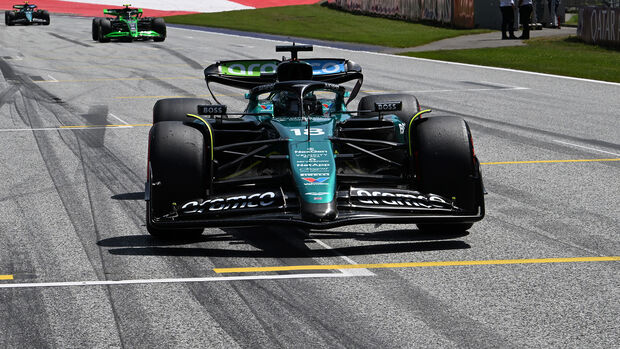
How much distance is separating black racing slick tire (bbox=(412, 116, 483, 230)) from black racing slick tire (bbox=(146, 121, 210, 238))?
5.82 ft

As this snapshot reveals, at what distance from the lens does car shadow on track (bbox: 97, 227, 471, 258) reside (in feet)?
25.2

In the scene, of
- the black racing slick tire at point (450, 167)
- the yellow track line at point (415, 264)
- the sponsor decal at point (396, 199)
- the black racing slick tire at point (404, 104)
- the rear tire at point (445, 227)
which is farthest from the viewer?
the black racing slick tire at point (404, 104)

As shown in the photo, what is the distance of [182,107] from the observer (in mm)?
10672

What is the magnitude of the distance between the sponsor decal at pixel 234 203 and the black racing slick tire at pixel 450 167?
4.21 feet

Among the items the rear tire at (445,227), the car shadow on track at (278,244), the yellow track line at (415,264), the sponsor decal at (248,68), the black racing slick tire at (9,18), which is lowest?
the car shadow on track at (278,244)

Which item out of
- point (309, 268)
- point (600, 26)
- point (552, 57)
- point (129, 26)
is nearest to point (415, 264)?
point (309, 268)

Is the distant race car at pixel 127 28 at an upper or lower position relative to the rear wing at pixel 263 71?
lower

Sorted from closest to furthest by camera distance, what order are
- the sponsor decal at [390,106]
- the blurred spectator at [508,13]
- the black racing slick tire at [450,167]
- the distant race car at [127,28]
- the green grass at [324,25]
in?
1. the black racing slick tire at [450,167]
2. the sponsor decal at [390,106]
3. the blurred spectator at [508,13]
4. the distant race car at [127,28]
5. the green grass at [324,25]

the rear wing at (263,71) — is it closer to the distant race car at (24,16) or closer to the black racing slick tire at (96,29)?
the black racing slick tire at (96,29)

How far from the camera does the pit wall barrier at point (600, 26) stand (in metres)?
30.7

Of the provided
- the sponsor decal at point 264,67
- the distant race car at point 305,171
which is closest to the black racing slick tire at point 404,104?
the sponsor decal at point 264,67

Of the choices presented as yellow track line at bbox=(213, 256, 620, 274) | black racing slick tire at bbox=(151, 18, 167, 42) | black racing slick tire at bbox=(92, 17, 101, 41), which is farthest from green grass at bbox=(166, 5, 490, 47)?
yellow track line at bbox=(213, 256, 620, 274)

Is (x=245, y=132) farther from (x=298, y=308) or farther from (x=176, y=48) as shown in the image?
(x=176, y=48)

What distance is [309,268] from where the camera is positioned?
716cm
